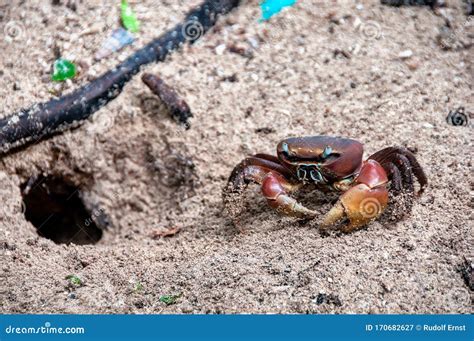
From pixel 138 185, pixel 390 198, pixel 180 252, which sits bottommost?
pixel 138 185

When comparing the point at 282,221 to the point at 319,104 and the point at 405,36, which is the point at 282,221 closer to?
the point at 319,104

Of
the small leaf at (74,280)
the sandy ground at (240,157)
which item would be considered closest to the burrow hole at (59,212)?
the sandy ground at (240,157)

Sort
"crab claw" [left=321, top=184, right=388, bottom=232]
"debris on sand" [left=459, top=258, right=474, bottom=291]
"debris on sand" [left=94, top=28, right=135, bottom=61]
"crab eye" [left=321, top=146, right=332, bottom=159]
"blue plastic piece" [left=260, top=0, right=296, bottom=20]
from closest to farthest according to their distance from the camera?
"debris on sand" [left=459, top=258, right=474, bottom=291] → "crab claw" [left=321, top=184, right=388, bottom=232] → "crab eye" [left=321, top=146, right=332, bottom=159] → "debris on sand" [left=94, top=28, right=135, bottom=61] → "blue plastic piece" [left=260, top=0, right=296, bottom=20]

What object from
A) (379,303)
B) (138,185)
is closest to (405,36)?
(138,185)

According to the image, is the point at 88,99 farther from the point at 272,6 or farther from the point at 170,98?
the point at 272,6

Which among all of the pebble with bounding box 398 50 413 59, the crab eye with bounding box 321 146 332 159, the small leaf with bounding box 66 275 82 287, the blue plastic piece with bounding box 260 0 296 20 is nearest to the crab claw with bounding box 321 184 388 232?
the crab eye with bounding box 321 146 332 159

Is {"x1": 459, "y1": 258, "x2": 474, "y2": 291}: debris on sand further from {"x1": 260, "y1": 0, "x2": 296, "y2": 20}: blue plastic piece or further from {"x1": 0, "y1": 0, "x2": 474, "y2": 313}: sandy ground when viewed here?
{"x1": 260, "y1": 0, "x2": 296, "y2": 20}: blue plastic piece

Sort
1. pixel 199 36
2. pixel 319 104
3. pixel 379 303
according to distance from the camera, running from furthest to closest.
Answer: pixel 199 36, pixel 319 104, pixel 379 303
